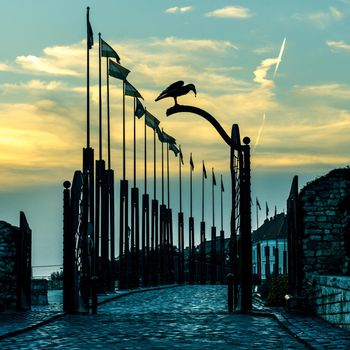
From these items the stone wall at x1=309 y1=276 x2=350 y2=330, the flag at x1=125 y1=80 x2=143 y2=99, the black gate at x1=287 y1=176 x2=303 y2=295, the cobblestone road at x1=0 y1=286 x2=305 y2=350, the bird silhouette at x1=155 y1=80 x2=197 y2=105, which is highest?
the flag at x1=125 y1=80 x2=143 y2=99

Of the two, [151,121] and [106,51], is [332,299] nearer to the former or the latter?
[106,51]

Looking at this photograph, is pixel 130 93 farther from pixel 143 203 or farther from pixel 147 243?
pixel 147 243

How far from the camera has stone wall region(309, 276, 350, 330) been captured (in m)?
15.9

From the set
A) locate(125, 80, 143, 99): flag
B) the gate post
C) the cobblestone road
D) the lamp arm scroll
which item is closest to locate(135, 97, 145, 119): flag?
locate(125, 80, 143, 99): flag

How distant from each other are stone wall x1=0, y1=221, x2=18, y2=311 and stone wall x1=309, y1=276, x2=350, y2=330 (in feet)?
25.2

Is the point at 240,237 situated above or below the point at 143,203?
below

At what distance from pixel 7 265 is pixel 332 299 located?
30.1 feet

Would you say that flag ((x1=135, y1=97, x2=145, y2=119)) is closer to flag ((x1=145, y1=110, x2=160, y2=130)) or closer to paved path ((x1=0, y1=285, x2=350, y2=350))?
flag ((x1=145, y1=110, x2=160, y2=130))

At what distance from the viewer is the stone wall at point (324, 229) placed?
21.7 m

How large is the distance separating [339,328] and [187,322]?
12.0 ft

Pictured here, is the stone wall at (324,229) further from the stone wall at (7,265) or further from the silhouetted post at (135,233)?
the silhouetted post at (135,233)

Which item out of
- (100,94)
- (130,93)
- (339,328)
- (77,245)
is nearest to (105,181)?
(100,94)

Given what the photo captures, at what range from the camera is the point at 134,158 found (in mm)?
55062

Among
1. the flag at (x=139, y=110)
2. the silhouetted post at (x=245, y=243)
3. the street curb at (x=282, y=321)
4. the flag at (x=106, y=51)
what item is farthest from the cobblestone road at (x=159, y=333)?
the flag at (x=139, y=110)
